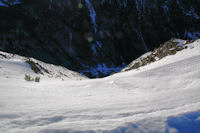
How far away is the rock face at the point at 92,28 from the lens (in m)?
24.0

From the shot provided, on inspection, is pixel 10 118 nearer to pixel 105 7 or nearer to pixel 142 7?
pixel 105 7

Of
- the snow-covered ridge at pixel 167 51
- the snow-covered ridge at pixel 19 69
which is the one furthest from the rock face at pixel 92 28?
the snow-covered ridge at pixel 167 51

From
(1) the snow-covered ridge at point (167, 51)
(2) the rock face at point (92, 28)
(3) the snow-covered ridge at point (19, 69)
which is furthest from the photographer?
(2) the rock face at point (92, 28)

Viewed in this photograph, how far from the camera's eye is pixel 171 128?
120 centimetres

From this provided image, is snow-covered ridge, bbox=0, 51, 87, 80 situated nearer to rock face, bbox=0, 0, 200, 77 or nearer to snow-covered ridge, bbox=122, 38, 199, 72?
snow-covered ridge, bbox=122, 38, 199, 72

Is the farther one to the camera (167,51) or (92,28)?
(92,28)

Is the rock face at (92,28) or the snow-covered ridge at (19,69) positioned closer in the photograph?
the snow-covered ridge at (19,69)

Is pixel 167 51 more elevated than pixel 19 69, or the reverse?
pixel 167 51

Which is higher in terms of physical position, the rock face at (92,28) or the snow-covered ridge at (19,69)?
the rock face at (92,28)

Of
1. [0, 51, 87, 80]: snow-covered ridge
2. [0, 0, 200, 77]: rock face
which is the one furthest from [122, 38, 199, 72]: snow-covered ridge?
[0, 0, 200, 77]: rock face

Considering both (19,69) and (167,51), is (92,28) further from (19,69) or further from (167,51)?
(19,69)

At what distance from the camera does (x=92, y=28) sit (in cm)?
3138

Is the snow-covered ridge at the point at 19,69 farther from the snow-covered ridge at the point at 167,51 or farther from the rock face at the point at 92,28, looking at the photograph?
the rock face at the point at 92,28

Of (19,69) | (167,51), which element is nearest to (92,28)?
(167,51)
